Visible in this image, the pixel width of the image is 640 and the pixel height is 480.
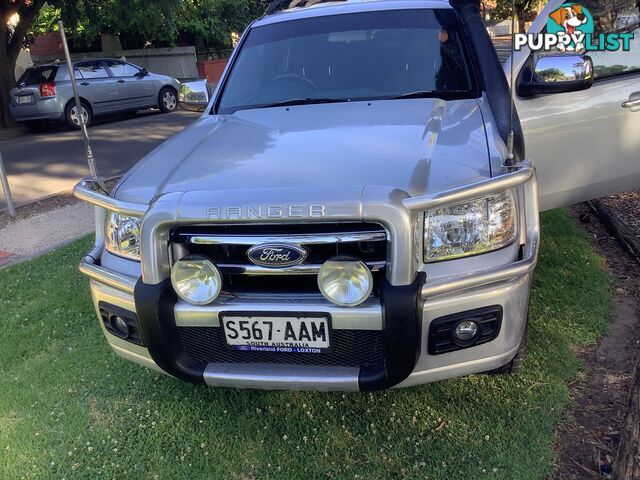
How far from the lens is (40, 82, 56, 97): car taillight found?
13.4 m

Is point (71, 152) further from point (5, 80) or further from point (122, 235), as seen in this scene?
point (122, 235)

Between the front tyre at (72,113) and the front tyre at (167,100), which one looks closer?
the front tyre at (72,113)

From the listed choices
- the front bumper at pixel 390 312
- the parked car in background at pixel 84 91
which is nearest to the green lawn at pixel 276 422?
the front bumper at pixel 390 312

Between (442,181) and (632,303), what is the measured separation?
225cm

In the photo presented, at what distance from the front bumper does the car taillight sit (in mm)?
12274

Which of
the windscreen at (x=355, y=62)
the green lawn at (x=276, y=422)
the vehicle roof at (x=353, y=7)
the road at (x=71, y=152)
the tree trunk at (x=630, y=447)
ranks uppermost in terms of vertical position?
the vehicle roof at (x=353, y=7)

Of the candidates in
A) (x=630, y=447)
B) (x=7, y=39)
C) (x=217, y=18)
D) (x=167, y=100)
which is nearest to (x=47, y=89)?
(x=7, y=39)

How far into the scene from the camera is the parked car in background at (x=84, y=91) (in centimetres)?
1349

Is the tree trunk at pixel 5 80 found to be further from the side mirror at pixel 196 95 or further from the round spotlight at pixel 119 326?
the round spotlight at pixel 119 326

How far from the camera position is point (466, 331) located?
2.32 m

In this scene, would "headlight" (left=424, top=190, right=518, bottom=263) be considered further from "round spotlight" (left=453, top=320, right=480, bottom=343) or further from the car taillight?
the car taillight

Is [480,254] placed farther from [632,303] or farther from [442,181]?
[632,303]

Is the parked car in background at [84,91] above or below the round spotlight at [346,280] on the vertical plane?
below

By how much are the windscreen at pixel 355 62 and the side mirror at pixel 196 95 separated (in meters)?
0.30
